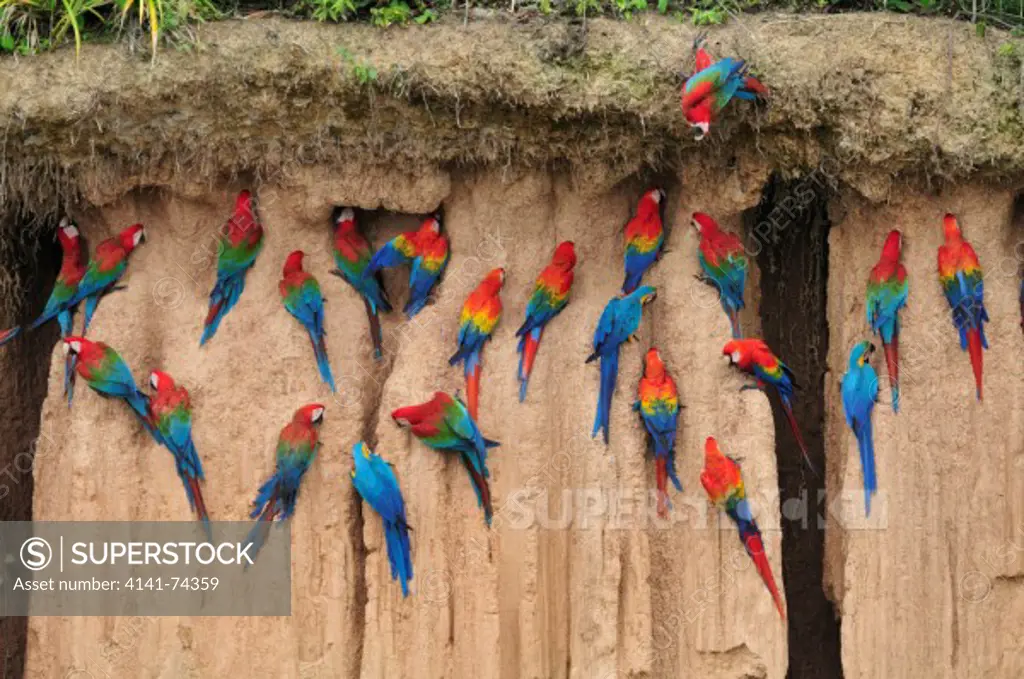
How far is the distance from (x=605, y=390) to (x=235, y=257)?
5.13 feet

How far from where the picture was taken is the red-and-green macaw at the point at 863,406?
5359 mm

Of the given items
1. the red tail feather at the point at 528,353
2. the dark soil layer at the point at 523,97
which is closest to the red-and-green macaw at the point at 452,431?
the red tail feather at the point at 528,353

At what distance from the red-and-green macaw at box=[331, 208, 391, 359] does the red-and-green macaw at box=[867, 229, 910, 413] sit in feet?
6.30

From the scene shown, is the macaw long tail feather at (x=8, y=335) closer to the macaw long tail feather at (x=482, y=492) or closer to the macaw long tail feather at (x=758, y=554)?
the macaw long tail feather at (x=482, y=492)

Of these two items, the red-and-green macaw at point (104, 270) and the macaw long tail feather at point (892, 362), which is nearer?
the macaw long tail feather at point (892, 362)

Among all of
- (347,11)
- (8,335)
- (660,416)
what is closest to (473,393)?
(660,416)

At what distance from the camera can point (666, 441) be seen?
542 cm

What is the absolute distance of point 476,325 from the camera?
5.51m

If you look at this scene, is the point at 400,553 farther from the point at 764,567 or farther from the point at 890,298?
the point at 890,298

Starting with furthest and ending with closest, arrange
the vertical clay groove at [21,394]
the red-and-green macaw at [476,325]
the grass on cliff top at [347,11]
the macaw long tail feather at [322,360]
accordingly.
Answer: the vertical clay groove at [21,394]
the macaw long tail feather at [322,360]
the red-and-green macaw at [476,325]
the grass on cliff top at [347,11]

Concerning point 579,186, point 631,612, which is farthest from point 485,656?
point 579,186

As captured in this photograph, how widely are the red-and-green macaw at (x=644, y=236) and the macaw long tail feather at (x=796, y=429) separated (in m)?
0.74

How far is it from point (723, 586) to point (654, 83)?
1895 millimetres

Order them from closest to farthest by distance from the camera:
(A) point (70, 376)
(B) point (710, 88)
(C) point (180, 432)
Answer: (B) point (710, 88) < (C) point (180, 432) < (A) point (70, 376)
